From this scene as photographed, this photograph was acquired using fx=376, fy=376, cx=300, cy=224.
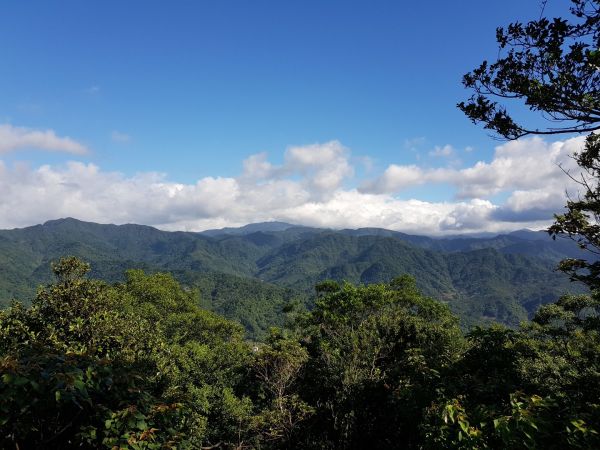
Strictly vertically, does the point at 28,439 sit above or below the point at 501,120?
below

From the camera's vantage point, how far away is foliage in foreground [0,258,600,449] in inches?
152

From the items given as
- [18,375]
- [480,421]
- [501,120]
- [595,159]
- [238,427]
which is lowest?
[238,427]

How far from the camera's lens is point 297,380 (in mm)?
21719

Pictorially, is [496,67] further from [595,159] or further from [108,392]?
[108,392]

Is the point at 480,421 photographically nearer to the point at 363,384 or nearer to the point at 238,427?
the point at 363,384

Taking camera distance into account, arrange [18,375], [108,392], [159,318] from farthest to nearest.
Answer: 1. [159,318]
2. [108,392]
3. [18,375]

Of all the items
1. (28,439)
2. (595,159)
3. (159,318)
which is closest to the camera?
(28,439)

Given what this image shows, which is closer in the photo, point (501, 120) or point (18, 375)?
point (18, 375)

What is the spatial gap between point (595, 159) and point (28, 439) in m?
11.8

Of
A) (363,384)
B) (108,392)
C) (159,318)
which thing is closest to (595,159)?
(108,392)

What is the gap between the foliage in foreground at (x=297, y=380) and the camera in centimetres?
387

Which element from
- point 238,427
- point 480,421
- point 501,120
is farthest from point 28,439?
point 238,427

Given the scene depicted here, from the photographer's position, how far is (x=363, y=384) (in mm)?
16984

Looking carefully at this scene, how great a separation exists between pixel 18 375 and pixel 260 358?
57.3 ft
